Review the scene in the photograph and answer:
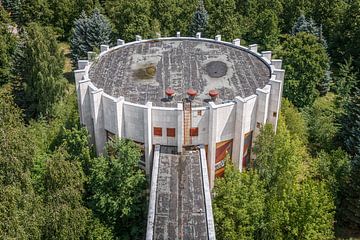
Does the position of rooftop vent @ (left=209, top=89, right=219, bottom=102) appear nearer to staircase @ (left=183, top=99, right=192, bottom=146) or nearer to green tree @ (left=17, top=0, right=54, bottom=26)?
staircase @ (left=183, top=99, right=192, bottom=146)

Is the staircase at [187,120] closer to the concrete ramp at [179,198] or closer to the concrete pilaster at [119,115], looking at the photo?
the concrete ramp at [179,198]

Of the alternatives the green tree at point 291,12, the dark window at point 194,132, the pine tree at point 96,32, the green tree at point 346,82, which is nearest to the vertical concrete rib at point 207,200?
the dark window at point 194,132

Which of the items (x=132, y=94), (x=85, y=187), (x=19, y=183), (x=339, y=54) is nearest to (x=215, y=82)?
(x=132, y=94)

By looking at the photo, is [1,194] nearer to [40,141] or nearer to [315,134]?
[40,141]

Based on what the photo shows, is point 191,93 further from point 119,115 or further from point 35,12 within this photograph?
point 35,12

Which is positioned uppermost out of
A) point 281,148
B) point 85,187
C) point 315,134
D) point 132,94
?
point 132,94

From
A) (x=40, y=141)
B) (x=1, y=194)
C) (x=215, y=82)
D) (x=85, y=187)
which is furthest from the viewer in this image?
(x=40, y=141)

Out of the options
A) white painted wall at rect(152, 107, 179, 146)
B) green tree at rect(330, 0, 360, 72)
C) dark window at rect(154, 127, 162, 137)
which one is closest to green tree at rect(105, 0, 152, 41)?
green tree at rect(330, 0, 360, 72)

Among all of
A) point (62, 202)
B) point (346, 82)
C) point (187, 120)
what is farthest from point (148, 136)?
point (346, 82)
